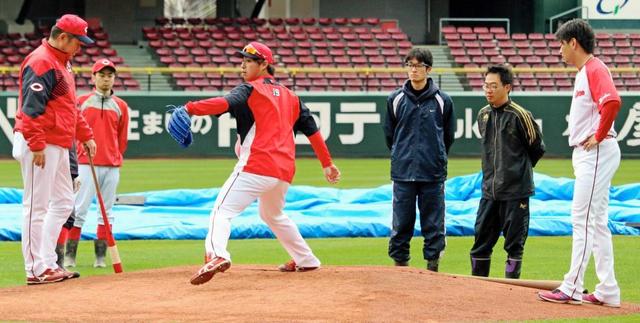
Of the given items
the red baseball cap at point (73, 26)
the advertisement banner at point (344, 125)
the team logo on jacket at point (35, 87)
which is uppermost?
the red baseball cap at point (73, 26)

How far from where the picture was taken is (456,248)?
10.6 m

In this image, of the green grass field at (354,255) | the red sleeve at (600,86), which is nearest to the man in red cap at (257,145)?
the green grass field at (354,255)

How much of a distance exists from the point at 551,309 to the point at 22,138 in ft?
13.0

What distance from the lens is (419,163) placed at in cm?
860

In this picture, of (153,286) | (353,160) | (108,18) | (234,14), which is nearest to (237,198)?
(153,286)

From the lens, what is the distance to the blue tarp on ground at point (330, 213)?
37.6ft

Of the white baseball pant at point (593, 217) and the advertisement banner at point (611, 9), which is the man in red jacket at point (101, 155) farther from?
the advertisement banner at point (611, 9)

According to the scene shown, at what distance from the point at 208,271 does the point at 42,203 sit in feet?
5.64

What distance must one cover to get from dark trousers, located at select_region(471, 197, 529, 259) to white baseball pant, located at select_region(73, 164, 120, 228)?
131 inches

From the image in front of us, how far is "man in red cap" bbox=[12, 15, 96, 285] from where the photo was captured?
7.72m

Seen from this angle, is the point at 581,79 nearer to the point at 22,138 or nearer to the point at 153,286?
the point at 153,286

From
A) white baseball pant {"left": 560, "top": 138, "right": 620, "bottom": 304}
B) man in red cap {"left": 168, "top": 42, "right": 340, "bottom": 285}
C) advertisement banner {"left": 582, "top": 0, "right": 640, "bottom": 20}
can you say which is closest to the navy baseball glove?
man in red cap {"left": 168, "top": 42, "right": 340, "bottom": 285}

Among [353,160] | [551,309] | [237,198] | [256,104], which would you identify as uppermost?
[256,104]

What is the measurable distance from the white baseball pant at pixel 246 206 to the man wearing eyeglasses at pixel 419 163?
0.98 metres
